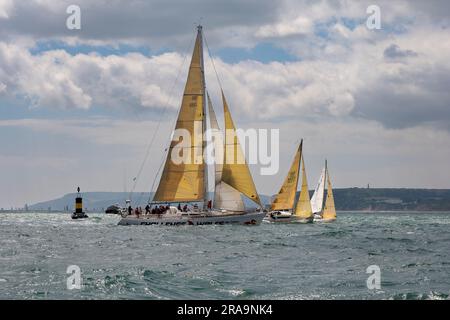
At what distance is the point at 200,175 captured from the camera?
6731cm

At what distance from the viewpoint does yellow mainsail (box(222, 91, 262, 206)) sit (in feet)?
215

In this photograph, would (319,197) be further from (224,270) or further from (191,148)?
(224,270)

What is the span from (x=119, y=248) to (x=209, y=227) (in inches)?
913

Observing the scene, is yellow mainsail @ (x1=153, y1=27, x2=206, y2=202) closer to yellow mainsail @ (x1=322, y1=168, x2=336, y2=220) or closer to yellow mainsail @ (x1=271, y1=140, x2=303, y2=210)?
yellow mainsail @ (x1=271, y1=140, x2=303, y2=210)

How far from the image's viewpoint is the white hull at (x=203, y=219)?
65.7 meters

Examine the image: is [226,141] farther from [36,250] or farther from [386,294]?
[386,294]

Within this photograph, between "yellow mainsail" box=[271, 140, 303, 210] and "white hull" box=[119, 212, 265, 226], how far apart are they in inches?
792
